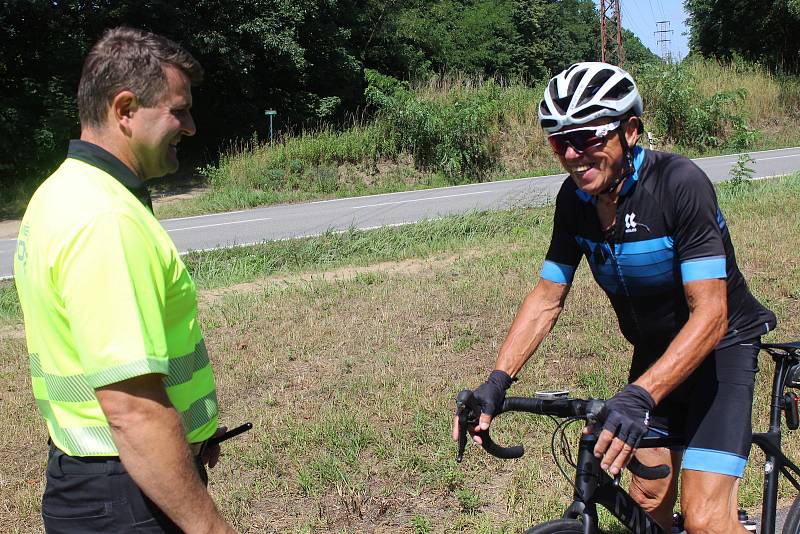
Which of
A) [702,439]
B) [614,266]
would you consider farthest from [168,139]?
[702,439]

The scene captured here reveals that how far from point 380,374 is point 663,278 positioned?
346 centimetres

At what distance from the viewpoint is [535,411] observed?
8.60 ft

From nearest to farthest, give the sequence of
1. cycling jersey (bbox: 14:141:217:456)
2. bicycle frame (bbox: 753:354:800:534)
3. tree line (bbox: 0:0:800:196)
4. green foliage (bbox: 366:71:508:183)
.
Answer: cycling jersey (bbox: 14:141:217:456) < bicycle frame (bbox: 753:354:800:534) < tree line (bbox: 0:0:800:196) < green foliage (bbox: 366:71:508:183)

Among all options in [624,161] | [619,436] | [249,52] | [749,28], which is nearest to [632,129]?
[624,161]

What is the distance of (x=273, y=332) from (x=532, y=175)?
16.7 meters

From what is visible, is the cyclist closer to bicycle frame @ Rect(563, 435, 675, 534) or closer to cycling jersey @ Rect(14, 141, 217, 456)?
bicycle frame @ Rect(563, 435, 675, 534)

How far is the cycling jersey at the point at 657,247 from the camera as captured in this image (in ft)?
8.62

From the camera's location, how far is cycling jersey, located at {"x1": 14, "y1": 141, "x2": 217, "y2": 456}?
6.11 ft

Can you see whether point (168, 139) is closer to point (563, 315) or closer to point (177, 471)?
point (177, 471)

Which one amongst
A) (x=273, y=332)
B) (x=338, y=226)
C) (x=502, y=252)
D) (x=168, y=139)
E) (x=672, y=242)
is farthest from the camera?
(x=338, y=226)

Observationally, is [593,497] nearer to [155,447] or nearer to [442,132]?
[155,447]

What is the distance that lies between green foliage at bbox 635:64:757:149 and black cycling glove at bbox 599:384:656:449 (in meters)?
25.0

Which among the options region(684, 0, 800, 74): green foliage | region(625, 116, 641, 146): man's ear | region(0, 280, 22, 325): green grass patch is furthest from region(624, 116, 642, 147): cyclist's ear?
region(684, 0, 800, 74): green foliage

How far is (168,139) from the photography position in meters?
2.19
